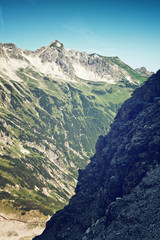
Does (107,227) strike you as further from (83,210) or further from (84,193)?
(84,193)

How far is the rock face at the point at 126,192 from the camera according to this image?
173 feet

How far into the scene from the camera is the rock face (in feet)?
173

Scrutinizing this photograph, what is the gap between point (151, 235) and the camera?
4434 centimetres

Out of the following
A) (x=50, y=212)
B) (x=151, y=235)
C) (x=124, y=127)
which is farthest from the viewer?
(x=50, y=212)

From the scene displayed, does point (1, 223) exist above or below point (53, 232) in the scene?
above

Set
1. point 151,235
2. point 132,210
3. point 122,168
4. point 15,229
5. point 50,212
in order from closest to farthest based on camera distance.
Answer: point 151,235, point 132,210, point 122,168, point 15,229, point 50,212

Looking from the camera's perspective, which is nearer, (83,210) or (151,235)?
(151,235)

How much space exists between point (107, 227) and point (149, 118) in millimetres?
61610

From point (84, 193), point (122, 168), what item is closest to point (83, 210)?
point (84, 193)

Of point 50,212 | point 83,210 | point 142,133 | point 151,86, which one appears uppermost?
point 151,86

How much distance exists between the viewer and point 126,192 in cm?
7212

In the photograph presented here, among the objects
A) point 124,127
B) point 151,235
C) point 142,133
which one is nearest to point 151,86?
point 124,127

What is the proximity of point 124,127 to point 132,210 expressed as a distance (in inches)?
2831

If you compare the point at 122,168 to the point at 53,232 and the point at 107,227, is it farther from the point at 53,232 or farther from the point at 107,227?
the point at 53,232
